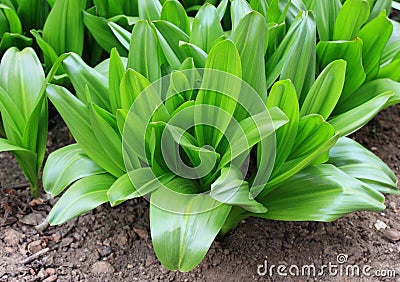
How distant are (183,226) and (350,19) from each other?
1.00 meters

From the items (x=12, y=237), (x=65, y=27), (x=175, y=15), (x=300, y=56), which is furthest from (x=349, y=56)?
Result: (x=12, y=237)

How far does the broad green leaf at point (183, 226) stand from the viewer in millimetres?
1486

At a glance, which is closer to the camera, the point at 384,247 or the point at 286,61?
the point at 286,61

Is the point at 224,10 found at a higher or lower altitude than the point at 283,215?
higher

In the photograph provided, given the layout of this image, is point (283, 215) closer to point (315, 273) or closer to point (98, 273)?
point (315, 273)

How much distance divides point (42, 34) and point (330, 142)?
1.30 m

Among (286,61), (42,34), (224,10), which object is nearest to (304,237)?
(286,61)

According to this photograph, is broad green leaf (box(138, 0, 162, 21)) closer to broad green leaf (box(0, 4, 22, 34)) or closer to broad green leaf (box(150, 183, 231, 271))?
broad green leaf (box(0, 4, 22, 34))

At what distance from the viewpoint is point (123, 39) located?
2016 mm

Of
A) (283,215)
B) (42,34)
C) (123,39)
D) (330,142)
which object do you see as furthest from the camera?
(42,34)

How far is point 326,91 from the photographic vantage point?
1699mm

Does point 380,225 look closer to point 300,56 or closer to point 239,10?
point 300,56

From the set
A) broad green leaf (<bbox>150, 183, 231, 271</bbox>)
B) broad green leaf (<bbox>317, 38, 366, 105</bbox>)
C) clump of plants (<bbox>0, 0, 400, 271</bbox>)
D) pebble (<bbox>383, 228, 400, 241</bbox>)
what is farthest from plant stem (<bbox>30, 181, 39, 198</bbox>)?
pebble (<bbox>383, 228, 400, 241</bbox>)

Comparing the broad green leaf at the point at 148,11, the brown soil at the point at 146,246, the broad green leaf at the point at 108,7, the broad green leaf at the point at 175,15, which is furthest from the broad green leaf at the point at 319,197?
the broad green leaf at the point at 108,7
